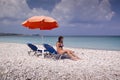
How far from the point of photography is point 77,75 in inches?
216

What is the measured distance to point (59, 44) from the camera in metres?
8.29

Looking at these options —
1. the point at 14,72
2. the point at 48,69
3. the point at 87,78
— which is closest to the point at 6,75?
the point at 14,72

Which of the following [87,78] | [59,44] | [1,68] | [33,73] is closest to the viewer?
[87,78]

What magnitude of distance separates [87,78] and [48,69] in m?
1.11

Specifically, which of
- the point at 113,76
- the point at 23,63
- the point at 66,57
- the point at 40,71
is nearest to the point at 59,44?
the point at 66,57

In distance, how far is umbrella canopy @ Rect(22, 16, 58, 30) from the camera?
27.7 ft

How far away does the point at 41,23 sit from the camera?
8961mm

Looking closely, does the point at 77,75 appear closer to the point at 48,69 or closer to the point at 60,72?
the point at 60,72

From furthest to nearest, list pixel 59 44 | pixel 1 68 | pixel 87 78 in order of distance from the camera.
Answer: pixel 59 44 → pixel 1 68 → pixel 87 78

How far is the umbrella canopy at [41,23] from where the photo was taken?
8.43m

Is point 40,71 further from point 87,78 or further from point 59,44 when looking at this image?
point 59,44

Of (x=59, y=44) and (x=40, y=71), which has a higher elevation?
(x=59, y=44)

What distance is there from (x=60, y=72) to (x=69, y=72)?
0.22 m

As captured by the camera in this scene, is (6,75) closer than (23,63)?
Yes
